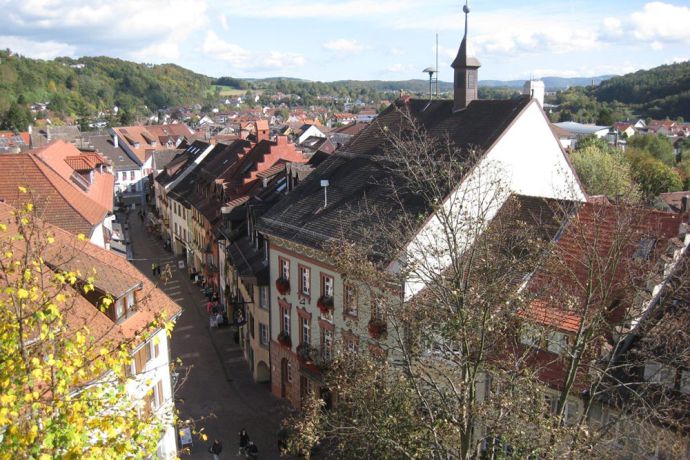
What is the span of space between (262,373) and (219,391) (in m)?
2.27

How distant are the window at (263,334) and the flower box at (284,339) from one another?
2.01 meters

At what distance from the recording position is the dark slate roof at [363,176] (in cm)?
2411

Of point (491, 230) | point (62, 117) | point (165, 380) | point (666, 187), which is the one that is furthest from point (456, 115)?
point (62, 117)

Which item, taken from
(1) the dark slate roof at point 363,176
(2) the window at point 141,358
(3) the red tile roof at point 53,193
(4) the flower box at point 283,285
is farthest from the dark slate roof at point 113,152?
(2) the window at point 141,358

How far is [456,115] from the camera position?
2669cm

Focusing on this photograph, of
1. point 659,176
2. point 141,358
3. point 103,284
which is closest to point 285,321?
point 141,358

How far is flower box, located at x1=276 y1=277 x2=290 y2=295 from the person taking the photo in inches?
1109

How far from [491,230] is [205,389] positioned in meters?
22.4

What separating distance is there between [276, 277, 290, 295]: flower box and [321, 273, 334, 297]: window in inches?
107

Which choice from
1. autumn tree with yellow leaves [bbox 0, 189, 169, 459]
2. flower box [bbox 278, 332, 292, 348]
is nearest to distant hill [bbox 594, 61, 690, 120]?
flower box [bbox 278, 332, 292, 348]

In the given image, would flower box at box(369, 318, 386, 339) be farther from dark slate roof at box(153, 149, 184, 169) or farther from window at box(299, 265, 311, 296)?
dark slate roof at box(153, 149, 184, 169)

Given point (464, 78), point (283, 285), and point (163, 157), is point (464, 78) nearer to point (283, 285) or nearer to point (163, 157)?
point (283, 285)

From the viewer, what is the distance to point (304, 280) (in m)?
27.2

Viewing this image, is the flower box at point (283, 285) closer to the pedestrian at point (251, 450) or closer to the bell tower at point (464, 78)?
the pedestrian at point (251, 450)
